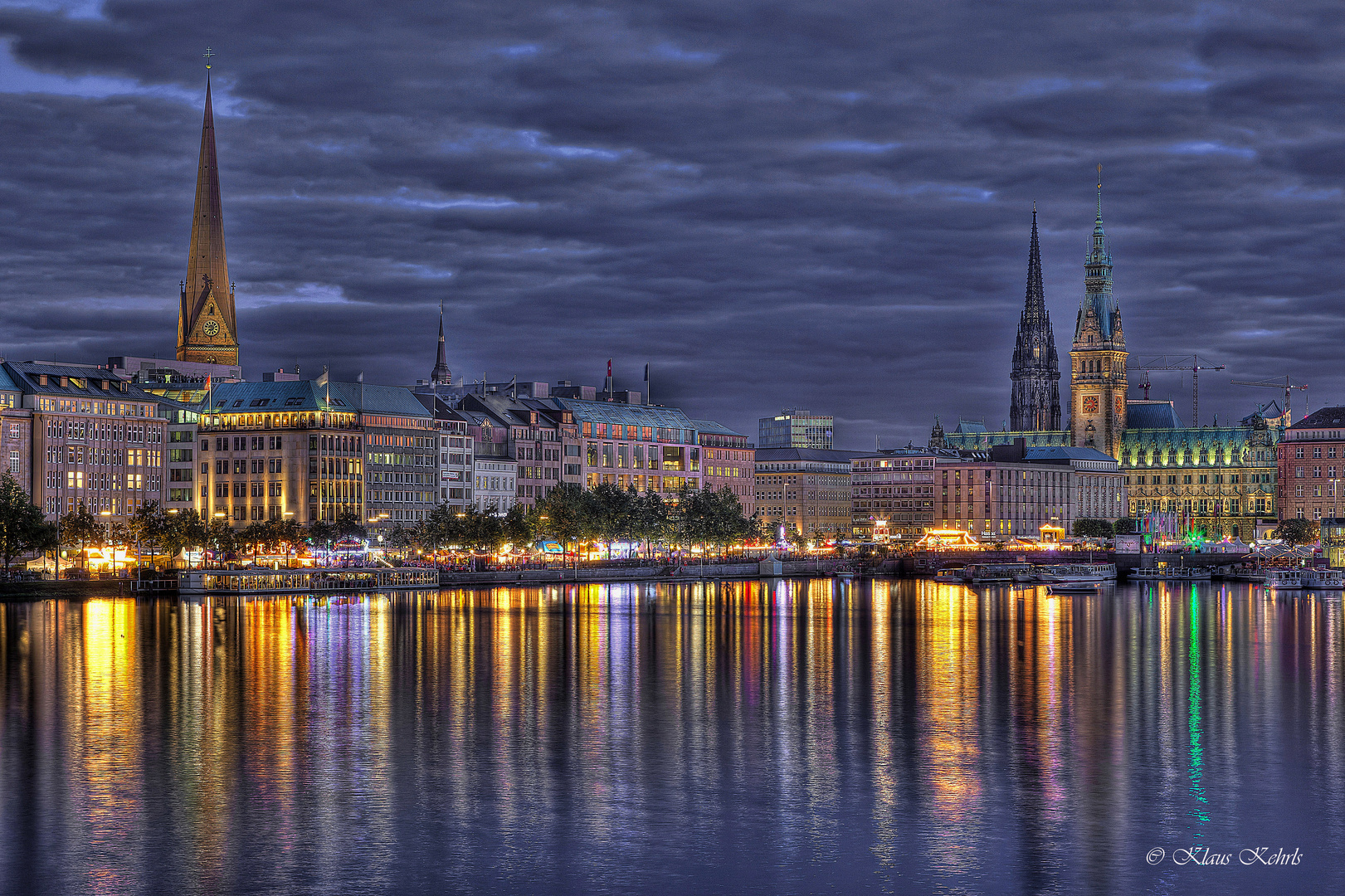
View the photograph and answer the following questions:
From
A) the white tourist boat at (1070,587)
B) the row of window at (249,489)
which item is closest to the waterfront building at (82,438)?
the row of window at (249,489)

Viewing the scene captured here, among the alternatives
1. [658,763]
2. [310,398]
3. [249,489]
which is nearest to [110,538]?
[249,489]

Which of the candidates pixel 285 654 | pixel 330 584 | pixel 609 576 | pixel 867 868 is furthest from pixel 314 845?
pixel 609 576

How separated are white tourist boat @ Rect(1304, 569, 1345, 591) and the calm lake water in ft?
291

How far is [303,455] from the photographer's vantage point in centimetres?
18188

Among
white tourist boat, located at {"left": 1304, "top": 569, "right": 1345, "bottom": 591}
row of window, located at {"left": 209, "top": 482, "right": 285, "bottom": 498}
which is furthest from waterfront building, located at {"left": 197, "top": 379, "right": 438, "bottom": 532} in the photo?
white tourist boat, located at {"left": 1304, "top": 569, "right": 1345, "bottom": 591}

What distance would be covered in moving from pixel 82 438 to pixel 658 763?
449ft

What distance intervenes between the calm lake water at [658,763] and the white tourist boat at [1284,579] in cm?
8690

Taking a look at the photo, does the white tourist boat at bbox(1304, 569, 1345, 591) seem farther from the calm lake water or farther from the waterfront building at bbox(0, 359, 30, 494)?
the waterfront building at bbox(0, 359, 30, 494)

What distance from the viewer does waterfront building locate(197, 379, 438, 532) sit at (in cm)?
18175

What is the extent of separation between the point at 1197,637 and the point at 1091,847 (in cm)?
6383

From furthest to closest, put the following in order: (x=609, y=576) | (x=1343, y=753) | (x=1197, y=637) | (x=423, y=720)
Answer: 1. (x=609, y=576)
2. (x=1197, y=637)
3. (x=423, y=720)
4. (x=1343, y=753)

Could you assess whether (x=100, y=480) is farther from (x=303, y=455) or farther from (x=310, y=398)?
(x=310, y=398)

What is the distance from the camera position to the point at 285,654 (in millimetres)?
80375

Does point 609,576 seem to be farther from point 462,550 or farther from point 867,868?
point 867,868
